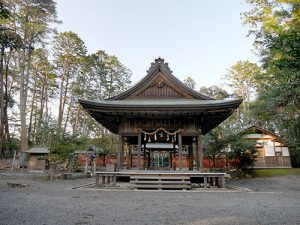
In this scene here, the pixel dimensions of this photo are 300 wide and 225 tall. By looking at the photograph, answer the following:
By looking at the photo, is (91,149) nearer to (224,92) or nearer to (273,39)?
(273,39)

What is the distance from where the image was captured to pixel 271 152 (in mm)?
26000

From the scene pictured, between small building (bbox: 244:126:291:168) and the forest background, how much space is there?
4.18ft

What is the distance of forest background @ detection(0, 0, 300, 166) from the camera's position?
61.5 feet

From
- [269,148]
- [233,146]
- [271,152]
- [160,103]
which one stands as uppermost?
[160,103]

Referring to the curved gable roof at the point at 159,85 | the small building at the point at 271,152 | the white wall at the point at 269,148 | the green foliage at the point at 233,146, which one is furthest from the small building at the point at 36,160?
the white wall at the point at 269,148

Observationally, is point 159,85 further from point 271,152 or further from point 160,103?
point 271,152

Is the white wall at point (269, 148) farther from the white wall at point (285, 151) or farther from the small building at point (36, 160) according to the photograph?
the small building at point (36, 160)

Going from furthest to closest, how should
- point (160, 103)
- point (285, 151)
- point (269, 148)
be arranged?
point (269, 148) → point (285, 151) → point (160, 103)

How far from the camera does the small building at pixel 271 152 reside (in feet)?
83.7

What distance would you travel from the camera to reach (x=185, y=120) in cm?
1263

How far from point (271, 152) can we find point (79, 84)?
27982 mm

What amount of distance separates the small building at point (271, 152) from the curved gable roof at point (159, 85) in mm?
15458

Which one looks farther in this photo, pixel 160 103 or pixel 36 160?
pixel 36 160

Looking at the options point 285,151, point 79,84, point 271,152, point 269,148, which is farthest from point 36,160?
point 285,151
